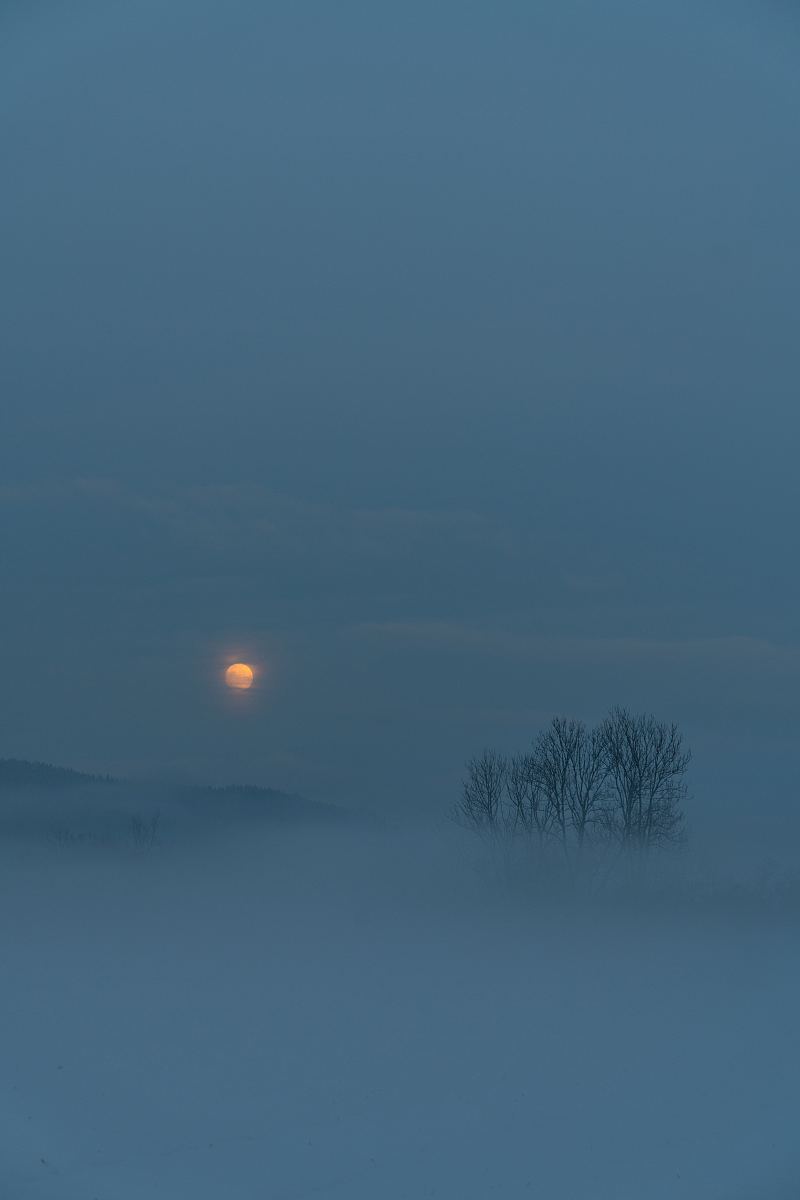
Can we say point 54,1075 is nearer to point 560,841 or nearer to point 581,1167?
point 581,1167

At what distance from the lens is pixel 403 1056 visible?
3234cm

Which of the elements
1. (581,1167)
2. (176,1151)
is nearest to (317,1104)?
(176,1151)

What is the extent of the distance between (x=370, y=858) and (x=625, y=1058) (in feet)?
154

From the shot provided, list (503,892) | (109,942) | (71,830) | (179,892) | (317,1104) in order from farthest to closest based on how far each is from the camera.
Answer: (71,830)
(179,892)
(503,892)
(109,942)
(317,1104)

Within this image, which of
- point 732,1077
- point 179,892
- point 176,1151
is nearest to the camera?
point 176,1151

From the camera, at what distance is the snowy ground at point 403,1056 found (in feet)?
80.1

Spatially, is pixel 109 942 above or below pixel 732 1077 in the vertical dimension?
above

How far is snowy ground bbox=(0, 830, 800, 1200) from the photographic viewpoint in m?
24.4

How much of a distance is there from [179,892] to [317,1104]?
44.3 metres

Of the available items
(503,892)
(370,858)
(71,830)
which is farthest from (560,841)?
(71,830)

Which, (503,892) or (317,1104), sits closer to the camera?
(317,1104)

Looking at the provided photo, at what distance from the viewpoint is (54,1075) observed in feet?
97.4

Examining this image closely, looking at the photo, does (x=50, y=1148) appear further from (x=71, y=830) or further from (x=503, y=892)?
(x=71, y=830)

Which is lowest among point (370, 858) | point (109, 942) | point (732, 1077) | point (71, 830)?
point (732, 1077)
